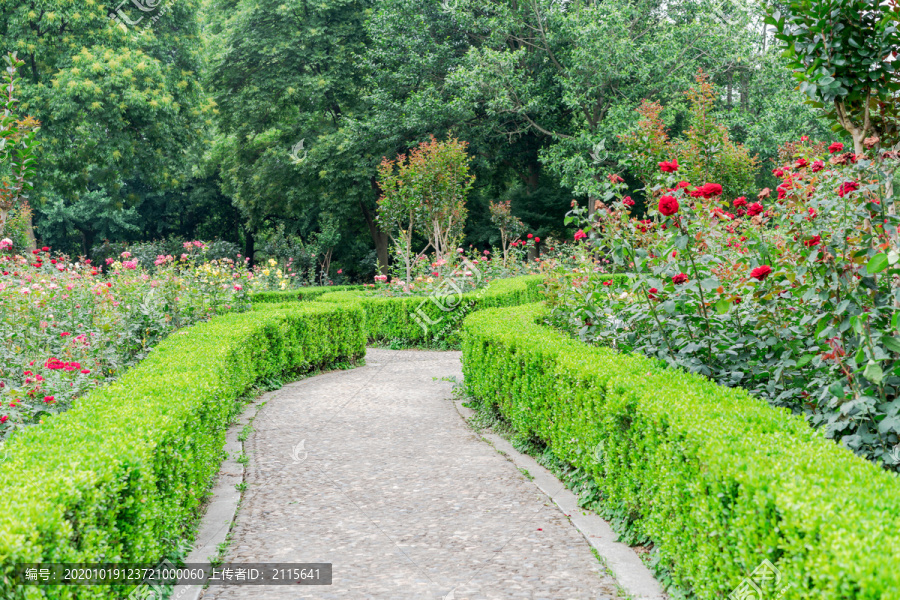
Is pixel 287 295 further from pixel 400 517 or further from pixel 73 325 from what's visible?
pixel 400 517

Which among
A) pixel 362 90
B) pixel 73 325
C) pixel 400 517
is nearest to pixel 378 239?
pixel 362 90

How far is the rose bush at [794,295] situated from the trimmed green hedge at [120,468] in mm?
3258

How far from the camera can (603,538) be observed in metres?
4.15

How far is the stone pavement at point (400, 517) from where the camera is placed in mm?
3613

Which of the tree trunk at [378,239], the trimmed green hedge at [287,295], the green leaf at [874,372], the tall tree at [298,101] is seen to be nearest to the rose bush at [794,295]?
the green leaf at [874,372]

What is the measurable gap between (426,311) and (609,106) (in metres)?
12.2

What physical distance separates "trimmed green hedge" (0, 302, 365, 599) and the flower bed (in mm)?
590

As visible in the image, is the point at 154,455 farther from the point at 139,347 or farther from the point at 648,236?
the point at 139,347

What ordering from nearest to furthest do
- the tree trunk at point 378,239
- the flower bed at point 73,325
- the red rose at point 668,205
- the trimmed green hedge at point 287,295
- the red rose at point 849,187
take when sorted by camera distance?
the red rose at point 849,187, the red rose at point 668,205, the flower bed at point 73,325, the trimmed green hedge at point 287,295, the tree trunk at point 378,239

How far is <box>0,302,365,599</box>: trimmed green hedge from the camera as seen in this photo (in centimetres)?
238

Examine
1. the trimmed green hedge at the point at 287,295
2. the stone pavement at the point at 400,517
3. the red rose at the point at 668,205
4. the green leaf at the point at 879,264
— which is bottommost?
the stone pavement at the point at 400,517

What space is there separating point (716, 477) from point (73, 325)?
663 centimetres

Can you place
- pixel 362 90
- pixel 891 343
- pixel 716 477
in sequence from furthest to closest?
pixel 362 90
pixel 891 343
pixel 716 477

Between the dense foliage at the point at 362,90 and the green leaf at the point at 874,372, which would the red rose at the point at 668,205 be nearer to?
the green leaf at the point at 874,372
